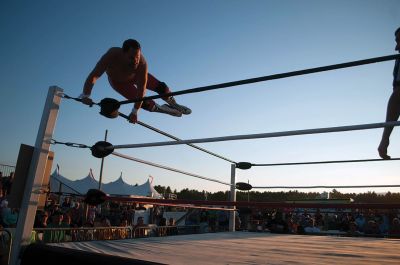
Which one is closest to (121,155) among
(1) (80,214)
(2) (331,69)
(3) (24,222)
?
(3) (24,222)

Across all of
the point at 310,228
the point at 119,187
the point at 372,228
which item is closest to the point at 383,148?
the point at 372,228

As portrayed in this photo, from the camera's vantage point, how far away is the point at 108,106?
8.59ft

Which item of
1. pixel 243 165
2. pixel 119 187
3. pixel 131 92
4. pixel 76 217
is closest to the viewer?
pixel 131 92

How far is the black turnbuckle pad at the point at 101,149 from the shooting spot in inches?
108

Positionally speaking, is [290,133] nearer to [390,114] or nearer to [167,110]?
[390,114]

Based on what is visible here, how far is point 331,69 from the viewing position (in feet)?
5.78

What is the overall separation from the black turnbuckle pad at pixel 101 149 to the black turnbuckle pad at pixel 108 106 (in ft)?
1.00

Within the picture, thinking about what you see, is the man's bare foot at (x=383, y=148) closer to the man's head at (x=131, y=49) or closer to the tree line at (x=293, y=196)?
the man's head at (x=131, y=49)

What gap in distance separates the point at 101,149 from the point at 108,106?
1.37 feet

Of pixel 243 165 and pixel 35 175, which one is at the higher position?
pixel 243 165

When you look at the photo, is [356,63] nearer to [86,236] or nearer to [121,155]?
[121,155]

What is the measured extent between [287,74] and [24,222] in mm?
2198

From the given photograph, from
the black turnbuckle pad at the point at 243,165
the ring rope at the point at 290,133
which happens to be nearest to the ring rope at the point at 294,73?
the ring rope at the point at 290,133

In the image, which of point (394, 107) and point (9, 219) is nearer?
point (394, 107)
